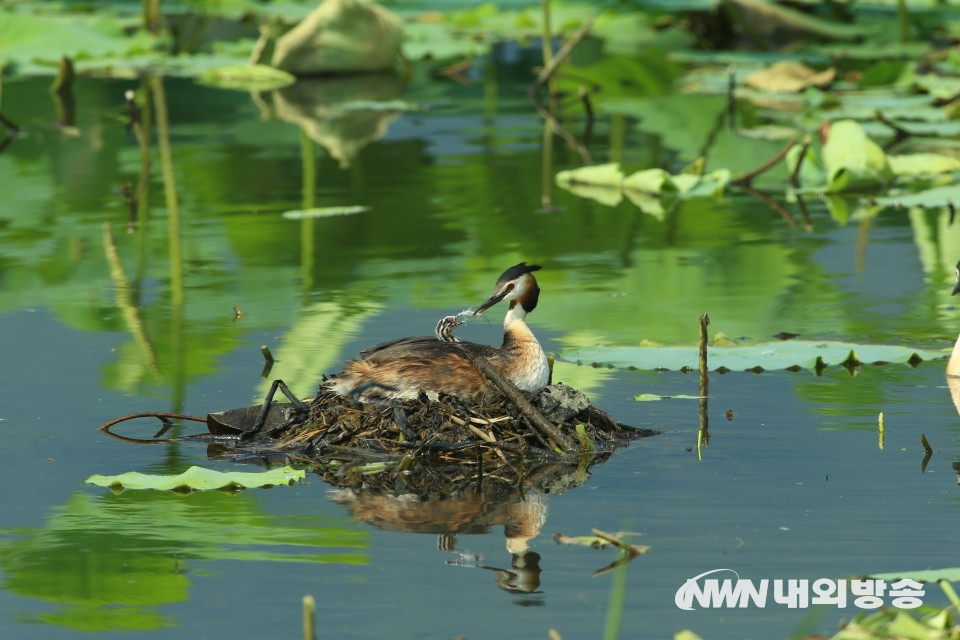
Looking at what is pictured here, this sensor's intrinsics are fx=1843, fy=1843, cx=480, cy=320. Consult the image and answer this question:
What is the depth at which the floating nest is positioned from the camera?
6.54 metres

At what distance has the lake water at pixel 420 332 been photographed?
534 cm

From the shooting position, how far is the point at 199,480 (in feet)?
20.8

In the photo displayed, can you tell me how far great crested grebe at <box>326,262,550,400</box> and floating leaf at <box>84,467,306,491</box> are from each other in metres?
0.64

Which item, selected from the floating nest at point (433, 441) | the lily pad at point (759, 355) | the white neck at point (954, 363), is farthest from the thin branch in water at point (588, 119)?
the floating nest at point (433, 441)

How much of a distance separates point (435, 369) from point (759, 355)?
1.70m

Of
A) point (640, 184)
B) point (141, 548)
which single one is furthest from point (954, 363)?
point (640, 184)

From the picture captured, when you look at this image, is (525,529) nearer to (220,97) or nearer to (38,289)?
(38,289)

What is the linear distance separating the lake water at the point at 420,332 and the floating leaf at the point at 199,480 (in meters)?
0.05

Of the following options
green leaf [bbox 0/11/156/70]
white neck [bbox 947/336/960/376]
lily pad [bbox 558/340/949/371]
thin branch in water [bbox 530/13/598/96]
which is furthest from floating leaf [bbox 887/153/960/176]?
green leaf [bbox 0/11/156/70]

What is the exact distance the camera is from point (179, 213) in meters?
12.7

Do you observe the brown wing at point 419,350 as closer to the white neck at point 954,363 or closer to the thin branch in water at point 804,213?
the white neck at point 954,363

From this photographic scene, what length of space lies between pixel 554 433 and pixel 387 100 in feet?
41.5

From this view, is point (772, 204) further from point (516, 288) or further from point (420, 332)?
point (516, 288)

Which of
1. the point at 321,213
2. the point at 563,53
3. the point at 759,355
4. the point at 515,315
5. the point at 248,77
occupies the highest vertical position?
the point at 515,315
